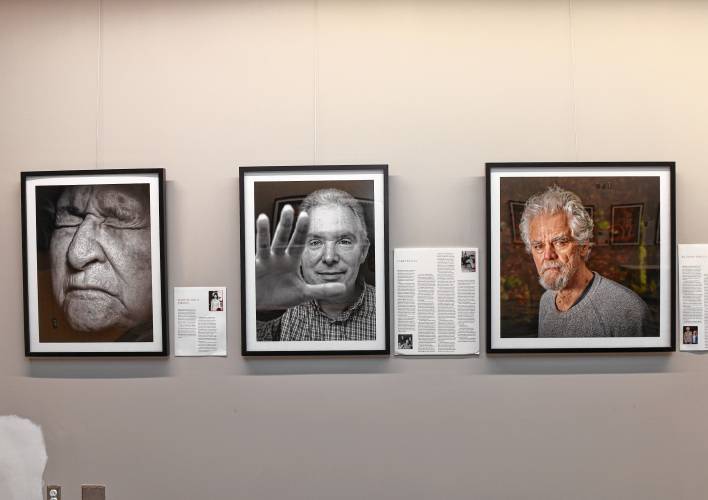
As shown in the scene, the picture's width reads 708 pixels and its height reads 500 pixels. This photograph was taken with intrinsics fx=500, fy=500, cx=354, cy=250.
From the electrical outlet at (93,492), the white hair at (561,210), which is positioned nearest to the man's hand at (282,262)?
the white hair at (561,210)

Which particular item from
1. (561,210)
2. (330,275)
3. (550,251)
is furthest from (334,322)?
(561,210)

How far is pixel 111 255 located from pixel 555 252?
5.89 ft

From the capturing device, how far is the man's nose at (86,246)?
2.04m

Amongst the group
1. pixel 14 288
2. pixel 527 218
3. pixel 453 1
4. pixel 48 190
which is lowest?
pixel 14 288

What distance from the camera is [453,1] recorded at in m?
2.06

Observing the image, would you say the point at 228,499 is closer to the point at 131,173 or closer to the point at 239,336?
the point at 239,336

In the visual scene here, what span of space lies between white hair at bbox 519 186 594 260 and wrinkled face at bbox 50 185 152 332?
5.02 feet

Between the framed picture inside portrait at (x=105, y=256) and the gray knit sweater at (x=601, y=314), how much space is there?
5.09 feet

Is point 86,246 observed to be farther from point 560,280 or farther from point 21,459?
point 560,280

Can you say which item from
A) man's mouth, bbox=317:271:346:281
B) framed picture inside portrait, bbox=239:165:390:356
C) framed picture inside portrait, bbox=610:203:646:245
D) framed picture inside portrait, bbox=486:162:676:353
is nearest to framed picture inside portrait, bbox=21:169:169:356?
framed picture inside portrait, bbox=239:165:390:356

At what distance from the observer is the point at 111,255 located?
204 centimetres

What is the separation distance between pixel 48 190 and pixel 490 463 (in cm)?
212

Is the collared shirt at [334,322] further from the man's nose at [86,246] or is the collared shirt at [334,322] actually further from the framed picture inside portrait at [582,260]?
the man's nose at [86,246]

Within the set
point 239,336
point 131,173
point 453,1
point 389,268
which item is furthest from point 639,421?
point 131,173
